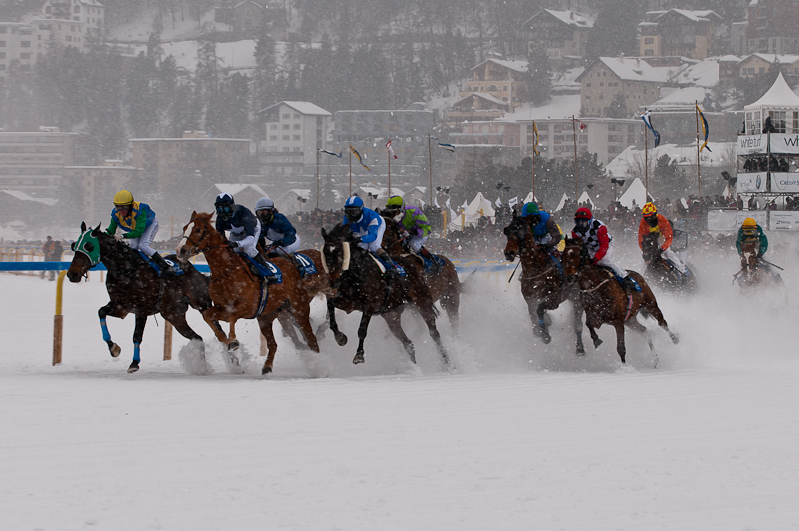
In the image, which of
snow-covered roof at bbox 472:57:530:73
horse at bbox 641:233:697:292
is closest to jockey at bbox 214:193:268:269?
horse at bbox 641:233:697:292

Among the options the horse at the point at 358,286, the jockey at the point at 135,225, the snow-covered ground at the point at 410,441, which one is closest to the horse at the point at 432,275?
the horse at the point at 358,286

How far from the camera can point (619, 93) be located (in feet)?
456

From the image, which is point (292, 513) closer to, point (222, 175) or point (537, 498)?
point (537, 498)

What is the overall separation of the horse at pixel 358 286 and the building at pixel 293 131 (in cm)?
12439

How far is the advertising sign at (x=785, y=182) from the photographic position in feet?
113

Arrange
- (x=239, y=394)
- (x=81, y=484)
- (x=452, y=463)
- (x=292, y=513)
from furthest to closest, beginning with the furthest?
(x=239, y=394) < (x=452, y=463) < (x=81, y=484) < (x=292, y=513)

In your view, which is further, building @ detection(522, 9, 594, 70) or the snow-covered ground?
building @ detection(522, 9, 594, 70)

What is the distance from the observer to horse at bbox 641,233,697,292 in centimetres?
1353

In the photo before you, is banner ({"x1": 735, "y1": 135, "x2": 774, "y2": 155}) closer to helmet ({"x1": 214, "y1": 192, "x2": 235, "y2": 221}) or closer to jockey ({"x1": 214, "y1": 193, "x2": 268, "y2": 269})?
jockey ({"x1": 214, "y1": 193, "x2": 268, "y2": 269})

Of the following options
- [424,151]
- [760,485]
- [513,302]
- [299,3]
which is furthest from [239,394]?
[299,3]

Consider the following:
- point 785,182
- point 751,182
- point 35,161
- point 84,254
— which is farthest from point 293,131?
point 84,254

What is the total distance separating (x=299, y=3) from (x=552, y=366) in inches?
7754

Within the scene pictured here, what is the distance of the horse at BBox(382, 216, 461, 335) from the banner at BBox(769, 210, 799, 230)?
860 inches

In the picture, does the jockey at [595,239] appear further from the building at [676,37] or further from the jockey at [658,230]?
the building at [676,37]
